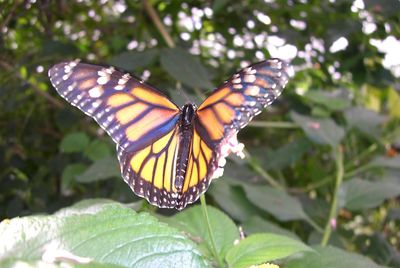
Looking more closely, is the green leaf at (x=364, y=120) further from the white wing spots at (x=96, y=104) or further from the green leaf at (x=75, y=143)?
the white wing spots at (x=96, y=104)

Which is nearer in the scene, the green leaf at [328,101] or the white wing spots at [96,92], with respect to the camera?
the white wing spots at [96,92]

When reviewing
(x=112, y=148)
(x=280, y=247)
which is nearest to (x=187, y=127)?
(x=280, y=247)

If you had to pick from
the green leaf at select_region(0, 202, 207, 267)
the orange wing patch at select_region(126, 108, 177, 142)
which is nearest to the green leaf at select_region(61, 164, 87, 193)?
the orange wing patch at select_region(126, 108, 177, 142)

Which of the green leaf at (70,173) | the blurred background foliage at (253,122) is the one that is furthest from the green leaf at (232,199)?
the green leaf at (70,173)

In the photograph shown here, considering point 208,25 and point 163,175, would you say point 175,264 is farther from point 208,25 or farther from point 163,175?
point 208,25

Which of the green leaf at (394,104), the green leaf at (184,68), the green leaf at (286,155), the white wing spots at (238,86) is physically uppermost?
the white wing spots at (238,86)

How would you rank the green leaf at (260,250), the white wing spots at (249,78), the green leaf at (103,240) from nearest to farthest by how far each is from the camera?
the green leaf at (103,240)
the green leaf at (260,250)
the white wing spots at (249,78)

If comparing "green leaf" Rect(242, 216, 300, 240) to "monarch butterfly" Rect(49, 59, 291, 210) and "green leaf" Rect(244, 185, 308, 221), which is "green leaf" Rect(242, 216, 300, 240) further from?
"monarch butterfly" Rect(49, 59, 291, 210)
